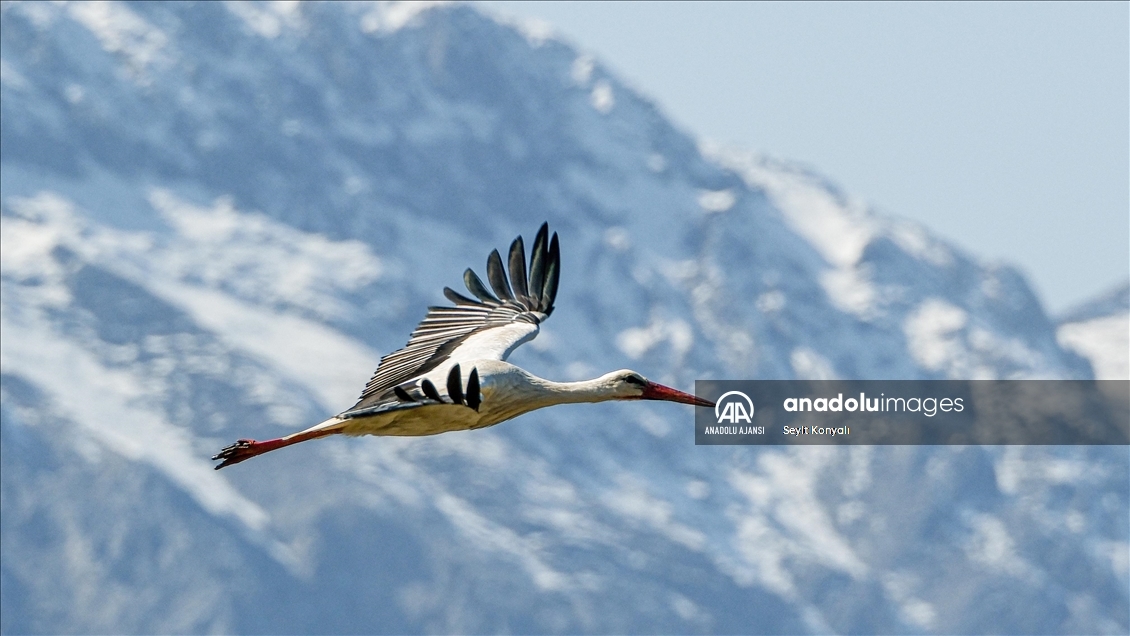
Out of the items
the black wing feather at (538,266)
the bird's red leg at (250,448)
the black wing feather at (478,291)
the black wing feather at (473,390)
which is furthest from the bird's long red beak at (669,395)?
the bird's red leg at (250,448)

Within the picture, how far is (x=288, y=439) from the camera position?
129ft

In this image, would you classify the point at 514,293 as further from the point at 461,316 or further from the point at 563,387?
the point at 563,387

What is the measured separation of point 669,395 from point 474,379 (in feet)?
26.6

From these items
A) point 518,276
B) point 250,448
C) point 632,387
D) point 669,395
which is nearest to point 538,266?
point 518,276

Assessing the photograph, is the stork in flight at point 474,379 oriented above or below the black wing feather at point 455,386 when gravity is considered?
above

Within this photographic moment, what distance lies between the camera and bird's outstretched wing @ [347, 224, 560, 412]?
4400 centimetres

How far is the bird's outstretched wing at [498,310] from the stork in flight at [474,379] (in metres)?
0.02

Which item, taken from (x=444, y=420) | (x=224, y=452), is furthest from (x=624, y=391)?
(x=224, y=452)

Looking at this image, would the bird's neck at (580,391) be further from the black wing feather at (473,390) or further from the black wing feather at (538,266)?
the black wing feather at (473,390)

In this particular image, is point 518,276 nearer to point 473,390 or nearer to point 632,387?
point 632,387

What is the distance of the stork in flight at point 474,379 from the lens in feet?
123

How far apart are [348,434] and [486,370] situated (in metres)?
2.77

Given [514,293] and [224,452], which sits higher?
[514,293]

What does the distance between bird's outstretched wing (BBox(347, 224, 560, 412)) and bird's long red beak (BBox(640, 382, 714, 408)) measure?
2.80 metres
